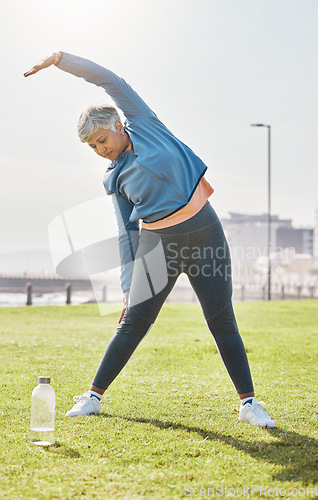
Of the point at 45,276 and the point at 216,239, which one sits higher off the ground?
the point at 216,239

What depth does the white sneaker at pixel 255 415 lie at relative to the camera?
13.4 ft

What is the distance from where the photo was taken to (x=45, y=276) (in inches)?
4825

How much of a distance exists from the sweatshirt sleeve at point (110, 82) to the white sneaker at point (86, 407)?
183 centimetres

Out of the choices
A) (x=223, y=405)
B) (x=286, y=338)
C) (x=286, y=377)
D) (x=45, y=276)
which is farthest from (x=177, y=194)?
(x=45, y=276)

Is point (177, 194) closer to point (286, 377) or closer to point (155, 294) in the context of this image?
point (155, 294)

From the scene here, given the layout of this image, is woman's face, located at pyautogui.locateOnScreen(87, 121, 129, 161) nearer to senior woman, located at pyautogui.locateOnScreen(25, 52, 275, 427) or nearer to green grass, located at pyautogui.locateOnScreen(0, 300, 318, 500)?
senior woman, located at pyautogui.locateOnScreen(25, 52, 275, 427)

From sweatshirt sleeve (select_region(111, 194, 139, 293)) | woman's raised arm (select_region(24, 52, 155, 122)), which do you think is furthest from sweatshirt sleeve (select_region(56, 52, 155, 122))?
sweatshirt sleeve (select_region(111, 194, 139, 293))

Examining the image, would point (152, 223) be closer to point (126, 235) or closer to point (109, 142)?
point (126, 235)

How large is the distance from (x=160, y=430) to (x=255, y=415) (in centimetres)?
63

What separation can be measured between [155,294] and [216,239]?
527 mm

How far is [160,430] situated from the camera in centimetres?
395

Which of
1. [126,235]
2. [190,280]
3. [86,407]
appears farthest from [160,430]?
[126,235]

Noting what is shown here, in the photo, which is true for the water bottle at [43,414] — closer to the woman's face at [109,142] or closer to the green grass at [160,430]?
the green grass at [160,430]

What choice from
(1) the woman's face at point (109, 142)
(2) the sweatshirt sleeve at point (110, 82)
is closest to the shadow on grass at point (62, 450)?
(1) the woman's face at point (109, 142)
